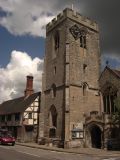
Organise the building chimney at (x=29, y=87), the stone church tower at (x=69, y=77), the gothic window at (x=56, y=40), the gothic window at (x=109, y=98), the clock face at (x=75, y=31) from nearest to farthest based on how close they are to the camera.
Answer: the stone church tower at (x=69, y=77), the gothic window at (x=109, y=98), the clock face at (x=75, y=31), the gothic window at (x=56, y=40), the building chimney at (x=29, y=87)

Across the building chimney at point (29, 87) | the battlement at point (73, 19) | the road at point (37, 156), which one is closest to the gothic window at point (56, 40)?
the battlement at point (73, 19)

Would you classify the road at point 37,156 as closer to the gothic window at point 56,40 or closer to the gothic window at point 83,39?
the gothic window at point 83,39

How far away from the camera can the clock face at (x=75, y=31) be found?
1393 inches

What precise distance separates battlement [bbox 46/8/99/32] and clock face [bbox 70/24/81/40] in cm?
117

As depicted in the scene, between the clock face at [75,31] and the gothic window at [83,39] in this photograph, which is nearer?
the clock face at [75,31]

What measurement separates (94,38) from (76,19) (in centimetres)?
396

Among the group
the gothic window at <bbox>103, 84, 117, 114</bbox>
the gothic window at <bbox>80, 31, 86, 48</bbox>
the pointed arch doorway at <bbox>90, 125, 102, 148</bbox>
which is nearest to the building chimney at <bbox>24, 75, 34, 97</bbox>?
the gothic window at <bbox>80, 31, 86, 48</bbox>

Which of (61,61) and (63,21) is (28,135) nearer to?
(61,61)

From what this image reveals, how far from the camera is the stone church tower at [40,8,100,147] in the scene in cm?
3222

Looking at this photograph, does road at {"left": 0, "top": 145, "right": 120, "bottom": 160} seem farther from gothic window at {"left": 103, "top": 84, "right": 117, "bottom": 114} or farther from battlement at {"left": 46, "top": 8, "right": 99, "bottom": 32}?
battlement at {"left": 46, "top": 8, "right": 99, "bottom": 32}

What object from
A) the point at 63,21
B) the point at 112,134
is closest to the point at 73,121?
the point at 112,134

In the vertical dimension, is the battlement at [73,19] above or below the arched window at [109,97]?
above

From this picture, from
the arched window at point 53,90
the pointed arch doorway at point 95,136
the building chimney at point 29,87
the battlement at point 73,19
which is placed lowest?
the pointed arch doorway at point 95,136

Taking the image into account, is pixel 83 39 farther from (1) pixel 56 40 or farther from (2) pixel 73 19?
(1) pixel 56 40
